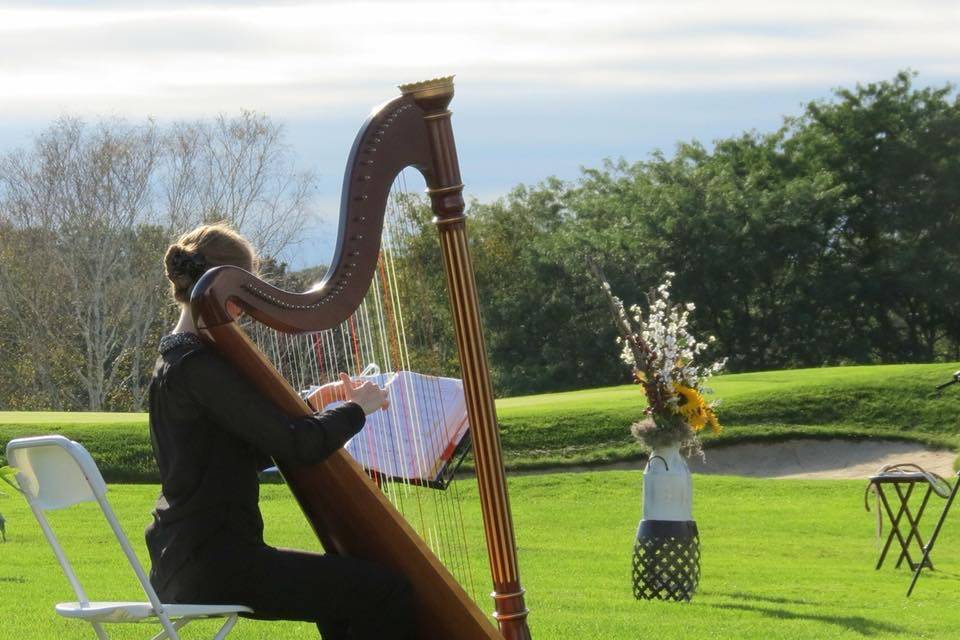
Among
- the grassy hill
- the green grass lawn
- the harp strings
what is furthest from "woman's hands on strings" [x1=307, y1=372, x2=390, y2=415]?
the grassy hill

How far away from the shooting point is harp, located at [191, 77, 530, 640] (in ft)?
11.8

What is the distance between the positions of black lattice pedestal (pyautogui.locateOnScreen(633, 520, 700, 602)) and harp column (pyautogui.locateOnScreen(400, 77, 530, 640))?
380 centimetres

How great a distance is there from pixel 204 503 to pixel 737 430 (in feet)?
52.2

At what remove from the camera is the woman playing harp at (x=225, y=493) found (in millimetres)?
3568

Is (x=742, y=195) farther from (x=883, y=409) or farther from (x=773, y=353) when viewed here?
(x=883, y=409)

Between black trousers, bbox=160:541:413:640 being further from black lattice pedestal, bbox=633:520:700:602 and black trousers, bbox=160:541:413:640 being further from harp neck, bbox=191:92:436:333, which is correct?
black lattice pedestal, bbox=633:520:700:602

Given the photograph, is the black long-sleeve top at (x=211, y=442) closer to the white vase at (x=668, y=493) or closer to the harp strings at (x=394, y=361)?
the harp strings at (x=394, y=361)

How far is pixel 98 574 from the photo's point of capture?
8883mm

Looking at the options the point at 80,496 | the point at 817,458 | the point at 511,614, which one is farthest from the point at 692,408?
the point at 817,458

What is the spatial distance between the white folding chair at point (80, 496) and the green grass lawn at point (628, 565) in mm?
2554

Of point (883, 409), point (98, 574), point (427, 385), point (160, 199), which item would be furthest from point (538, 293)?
point (427, 385)

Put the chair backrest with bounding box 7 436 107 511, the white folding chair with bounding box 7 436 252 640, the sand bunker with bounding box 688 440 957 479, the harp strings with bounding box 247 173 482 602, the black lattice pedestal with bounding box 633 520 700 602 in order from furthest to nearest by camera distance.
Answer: the sand bunker with bounding box 688 440 957 479
the black lattice pedestal with bounding box 633 520 700 602
the harp strings with bounding box 247 173 482 602
the chair backrest with bounding box 7 436 107 511
the white folding chair with bounding box 7 436 252 640

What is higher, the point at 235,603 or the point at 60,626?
the point at 235,603

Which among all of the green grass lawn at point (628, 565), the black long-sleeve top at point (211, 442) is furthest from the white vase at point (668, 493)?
the black long-sleeve top at point (211, 442)
